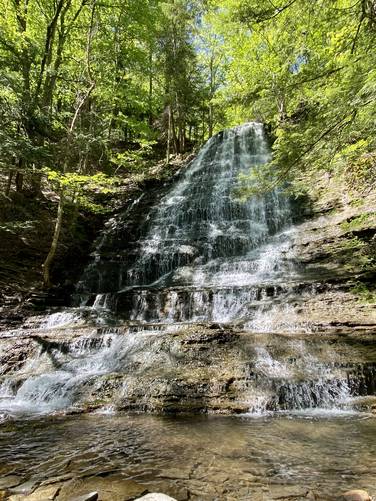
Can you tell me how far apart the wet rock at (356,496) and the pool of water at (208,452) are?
0.11 meters

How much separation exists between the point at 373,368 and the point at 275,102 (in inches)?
188

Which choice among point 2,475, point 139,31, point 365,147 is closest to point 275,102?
point 365,147

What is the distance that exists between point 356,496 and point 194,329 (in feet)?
15.7

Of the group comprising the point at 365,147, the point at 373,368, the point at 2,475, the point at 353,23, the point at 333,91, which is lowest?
the point at 2,475

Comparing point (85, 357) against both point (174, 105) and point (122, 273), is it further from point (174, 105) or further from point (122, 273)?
point (174, 105)

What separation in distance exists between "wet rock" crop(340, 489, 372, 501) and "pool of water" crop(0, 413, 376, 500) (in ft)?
0.37

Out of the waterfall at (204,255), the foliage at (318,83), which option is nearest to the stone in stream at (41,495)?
the foliage at (318,83)

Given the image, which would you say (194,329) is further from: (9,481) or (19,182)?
(19,182)

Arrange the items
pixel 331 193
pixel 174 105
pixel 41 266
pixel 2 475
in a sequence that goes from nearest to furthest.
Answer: pixel 2 475
pixel 41 266
pixel 331 193
pixel 174 105

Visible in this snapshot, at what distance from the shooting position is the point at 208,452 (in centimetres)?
339

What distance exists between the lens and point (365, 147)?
19.4 feet

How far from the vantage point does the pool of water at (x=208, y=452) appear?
2.71 metres

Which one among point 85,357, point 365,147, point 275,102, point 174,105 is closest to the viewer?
point 365,147

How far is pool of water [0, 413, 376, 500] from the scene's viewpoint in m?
2.71
